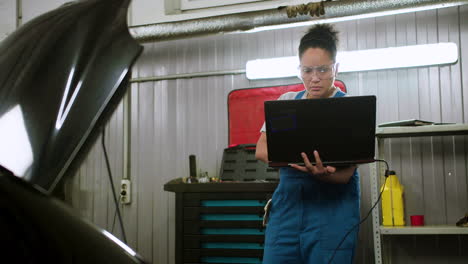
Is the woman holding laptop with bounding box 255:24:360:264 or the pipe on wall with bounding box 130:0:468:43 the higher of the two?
the pipe on wall with bounding box 130:0:468:43

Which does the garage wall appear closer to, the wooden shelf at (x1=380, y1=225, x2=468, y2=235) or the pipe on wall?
the pipe on wall

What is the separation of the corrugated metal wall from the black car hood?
2.47m

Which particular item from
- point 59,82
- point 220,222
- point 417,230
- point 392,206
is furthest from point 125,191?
point 59,82

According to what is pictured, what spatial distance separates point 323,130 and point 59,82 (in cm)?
115

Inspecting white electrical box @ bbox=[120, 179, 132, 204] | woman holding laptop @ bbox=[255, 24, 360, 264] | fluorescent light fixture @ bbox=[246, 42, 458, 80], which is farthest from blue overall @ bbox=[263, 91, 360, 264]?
white electrical box @ bbox=[120, 179, 132, 204]

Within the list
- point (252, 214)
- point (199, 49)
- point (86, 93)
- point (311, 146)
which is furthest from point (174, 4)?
point (86, 93)

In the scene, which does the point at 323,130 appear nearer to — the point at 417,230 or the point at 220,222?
the point at 417,230

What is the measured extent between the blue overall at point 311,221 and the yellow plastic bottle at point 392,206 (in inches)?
36.2

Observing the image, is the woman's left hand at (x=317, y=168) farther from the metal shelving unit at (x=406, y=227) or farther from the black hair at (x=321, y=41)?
the metal shelving unit at (x=406, y=227)

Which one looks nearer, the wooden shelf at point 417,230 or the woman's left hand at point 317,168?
the woman's left hand at point 317,168

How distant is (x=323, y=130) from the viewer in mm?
1473

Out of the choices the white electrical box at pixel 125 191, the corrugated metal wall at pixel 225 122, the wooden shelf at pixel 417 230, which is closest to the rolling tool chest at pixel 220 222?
the corrugated metal wall at pixel 225 122

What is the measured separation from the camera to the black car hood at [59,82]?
1.31ft

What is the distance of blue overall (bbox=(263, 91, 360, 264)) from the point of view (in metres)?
1.41
